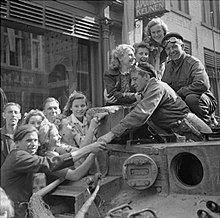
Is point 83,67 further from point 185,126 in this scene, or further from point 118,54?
point 185,126

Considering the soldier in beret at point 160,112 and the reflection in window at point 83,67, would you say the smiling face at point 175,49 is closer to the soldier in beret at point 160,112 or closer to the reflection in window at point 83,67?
the soldier in beret at point 160,112

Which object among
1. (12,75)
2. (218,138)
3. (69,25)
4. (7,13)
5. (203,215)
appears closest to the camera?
(203,215)

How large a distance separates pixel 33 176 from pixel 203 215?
5.90ft

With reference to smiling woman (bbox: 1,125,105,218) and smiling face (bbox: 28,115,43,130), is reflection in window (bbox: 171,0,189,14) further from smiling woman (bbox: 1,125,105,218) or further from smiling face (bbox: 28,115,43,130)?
smiling woman (bbox: 1,125,105,218)

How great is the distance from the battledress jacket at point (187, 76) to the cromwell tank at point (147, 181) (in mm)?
580

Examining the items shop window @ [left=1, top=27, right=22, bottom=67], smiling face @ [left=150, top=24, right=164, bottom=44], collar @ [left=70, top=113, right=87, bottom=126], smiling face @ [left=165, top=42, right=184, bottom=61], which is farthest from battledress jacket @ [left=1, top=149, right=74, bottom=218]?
shop window @ [left=1, top=27, right=22, bottom=67]

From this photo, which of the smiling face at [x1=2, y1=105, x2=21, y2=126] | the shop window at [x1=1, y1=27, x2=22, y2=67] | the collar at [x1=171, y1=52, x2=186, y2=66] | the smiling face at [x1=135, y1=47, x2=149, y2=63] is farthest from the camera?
the shop window at [x1=1, y1=27, x2=22, y2=67]

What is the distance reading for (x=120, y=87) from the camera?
4.43m

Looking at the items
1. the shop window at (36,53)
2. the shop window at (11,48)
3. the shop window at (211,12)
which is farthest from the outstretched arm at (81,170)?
the shop window at (11,48)

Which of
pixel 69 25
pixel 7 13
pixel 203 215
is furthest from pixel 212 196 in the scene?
pixel 69 25

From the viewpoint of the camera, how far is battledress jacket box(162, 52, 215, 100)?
409cm

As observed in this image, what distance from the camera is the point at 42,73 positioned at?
31.4 feet

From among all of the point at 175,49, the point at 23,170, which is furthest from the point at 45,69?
the point at 23,170

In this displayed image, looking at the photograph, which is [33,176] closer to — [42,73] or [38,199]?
[38,199]
